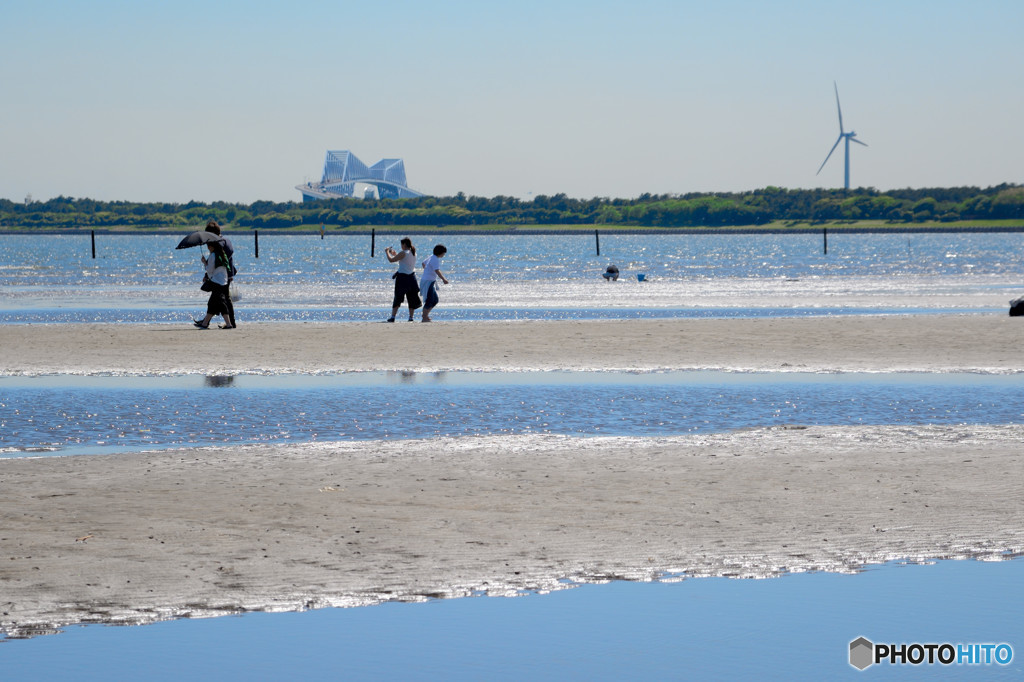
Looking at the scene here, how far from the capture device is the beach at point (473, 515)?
6785mm

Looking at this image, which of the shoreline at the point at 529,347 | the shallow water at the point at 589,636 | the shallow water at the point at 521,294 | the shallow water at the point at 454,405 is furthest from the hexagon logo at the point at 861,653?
the shallow water at the point at 521,294

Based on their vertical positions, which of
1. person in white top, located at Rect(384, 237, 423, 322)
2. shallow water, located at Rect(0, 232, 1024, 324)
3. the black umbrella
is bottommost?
shallow water, located at Rect(0, 232, 1024, 324)

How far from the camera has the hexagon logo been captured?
5.57m

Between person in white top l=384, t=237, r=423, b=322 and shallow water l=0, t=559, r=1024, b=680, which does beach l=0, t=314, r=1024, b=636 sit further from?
person in white top l=384, t=237, r=423, b=322

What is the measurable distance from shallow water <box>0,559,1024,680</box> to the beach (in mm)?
266

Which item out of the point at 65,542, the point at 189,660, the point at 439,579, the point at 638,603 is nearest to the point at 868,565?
the point at 638,603

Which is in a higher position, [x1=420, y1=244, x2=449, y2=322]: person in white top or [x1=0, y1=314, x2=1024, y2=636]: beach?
[x1=420, y1=244, x2=449, y2=322]: person in white top

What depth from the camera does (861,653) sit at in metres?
5.68

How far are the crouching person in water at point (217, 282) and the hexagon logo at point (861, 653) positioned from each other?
778 inches

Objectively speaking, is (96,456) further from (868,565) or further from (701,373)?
(701,373)

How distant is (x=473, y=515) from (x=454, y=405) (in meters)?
5.98

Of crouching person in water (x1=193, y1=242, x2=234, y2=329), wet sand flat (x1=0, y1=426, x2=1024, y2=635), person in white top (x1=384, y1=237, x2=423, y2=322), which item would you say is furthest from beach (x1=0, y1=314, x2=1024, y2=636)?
person in white top (x1=384, y1=237, x2=423, y2=322)

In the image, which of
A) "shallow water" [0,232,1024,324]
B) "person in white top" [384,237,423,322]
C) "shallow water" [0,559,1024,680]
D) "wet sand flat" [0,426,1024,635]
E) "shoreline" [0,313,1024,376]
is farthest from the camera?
"shallow water" [0,232,1024,324]

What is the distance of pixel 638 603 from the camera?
21.3 ft
